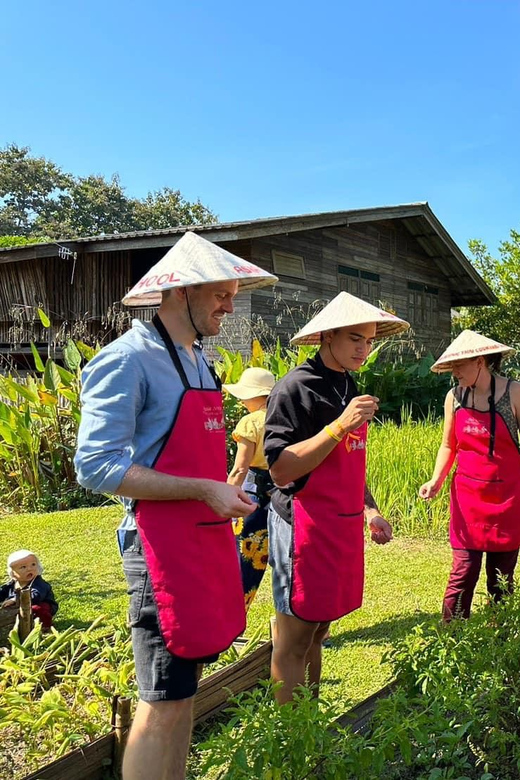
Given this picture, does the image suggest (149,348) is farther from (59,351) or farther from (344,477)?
(59,351)

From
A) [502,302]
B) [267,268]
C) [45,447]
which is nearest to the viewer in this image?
[45,447]

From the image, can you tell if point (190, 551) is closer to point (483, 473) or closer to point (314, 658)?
point (314, 658)

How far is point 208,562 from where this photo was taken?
2053 millimetres

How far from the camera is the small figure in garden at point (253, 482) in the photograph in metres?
4.24

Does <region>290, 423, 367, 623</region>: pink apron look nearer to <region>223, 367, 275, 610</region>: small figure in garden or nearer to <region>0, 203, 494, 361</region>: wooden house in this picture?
<region>223, 367, 275, 610</region>: small figure in garden

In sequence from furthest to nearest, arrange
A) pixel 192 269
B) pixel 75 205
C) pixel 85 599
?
pixel 75 205 < pixel 85 599 < pixel 192 269

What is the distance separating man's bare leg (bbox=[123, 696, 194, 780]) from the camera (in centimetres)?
195

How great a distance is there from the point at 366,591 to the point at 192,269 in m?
4.11

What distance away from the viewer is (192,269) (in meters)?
2.16

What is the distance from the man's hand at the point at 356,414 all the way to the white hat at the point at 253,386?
2.03 metres

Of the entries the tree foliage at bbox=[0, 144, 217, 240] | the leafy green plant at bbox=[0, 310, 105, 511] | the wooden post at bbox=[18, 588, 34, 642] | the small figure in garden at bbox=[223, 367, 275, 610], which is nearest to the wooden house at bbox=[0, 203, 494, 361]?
the leafy green plant at bbox=[0, 310, 105, 511]

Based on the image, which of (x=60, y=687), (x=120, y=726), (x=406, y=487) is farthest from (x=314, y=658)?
(x=406, y=487)

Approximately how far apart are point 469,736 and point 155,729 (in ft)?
3.36

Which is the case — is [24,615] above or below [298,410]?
below
